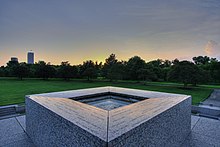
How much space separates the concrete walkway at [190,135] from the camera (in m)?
3.24

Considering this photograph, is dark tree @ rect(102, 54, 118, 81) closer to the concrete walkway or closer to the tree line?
the tree line

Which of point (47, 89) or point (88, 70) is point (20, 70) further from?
point (47, 89)

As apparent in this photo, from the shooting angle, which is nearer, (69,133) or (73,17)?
(69,133)

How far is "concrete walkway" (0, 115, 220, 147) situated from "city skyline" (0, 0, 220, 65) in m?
5.94

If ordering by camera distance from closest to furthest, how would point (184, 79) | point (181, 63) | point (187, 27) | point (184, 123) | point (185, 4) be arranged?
point (184, 123)
point (185, 4)
point (187, 27)
point (184, 79)
point (181, 63)

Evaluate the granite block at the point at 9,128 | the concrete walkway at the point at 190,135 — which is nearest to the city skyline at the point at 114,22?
the concrete walkway at the point at 190,135

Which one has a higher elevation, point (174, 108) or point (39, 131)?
point (174, 108)

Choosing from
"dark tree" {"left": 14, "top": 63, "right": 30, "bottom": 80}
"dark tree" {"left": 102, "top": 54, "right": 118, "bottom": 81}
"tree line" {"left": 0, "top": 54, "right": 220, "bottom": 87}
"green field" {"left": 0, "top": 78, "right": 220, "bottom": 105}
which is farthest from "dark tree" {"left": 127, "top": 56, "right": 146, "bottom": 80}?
"dark tree" {"left": 14, "top": 63, "right": 30, "bottom": 80}

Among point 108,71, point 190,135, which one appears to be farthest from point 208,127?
point 108,71

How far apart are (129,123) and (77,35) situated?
442 inches

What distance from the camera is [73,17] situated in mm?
9023

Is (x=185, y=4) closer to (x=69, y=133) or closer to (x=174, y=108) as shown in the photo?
(x=174, y=108)

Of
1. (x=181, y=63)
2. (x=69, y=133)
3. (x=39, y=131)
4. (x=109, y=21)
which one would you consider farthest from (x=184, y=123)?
(x=181, y=63)

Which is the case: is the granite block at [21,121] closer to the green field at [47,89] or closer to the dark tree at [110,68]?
the green field at [47,89]
